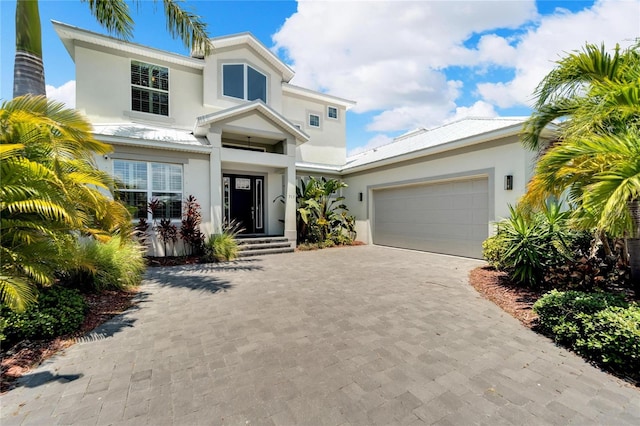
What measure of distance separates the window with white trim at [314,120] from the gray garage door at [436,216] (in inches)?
226

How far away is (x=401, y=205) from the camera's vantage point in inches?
491

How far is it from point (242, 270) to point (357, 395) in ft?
20.2

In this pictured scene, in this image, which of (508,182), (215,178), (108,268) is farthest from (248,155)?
(508,182)

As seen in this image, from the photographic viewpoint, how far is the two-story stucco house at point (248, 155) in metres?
9.48

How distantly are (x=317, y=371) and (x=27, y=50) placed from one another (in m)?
8.82

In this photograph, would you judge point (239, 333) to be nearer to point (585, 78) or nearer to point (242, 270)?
point (242, 270)

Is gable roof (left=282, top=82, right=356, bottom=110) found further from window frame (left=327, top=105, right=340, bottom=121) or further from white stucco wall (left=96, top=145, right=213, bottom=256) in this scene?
white stucco wall (left=96, top=145, right=213, bottom=256)

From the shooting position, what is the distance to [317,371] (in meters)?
3.13

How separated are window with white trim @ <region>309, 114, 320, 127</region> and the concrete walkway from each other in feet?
41.8

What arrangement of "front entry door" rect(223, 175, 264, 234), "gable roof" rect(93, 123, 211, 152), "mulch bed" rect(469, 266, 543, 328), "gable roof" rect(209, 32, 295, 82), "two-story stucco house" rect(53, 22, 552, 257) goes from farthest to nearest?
"front entry door" rect(223, 175, 264, 234)
"gable roof" rect(209, 32, 295, 82)
"two-story stucco house" rect(53, 22, 552, 257)
"gable roof" rect(93, 123, 211, 152)
"mulch bed" rect(469, 266, 543, 328)

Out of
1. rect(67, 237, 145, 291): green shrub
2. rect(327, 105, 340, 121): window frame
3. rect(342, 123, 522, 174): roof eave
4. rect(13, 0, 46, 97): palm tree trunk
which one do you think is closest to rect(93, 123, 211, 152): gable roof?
rect(13, 0, 46, 97): palm tree trunk

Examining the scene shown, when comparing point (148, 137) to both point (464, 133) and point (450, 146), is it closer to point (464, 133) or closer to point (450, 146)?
point (450, 146)

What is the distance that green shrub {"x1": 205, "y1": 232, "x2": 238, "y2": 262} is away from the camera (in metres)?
9.69

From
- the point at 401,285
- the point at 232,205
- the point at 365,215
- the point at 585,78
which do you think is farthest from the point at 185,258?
the point at 585,78
